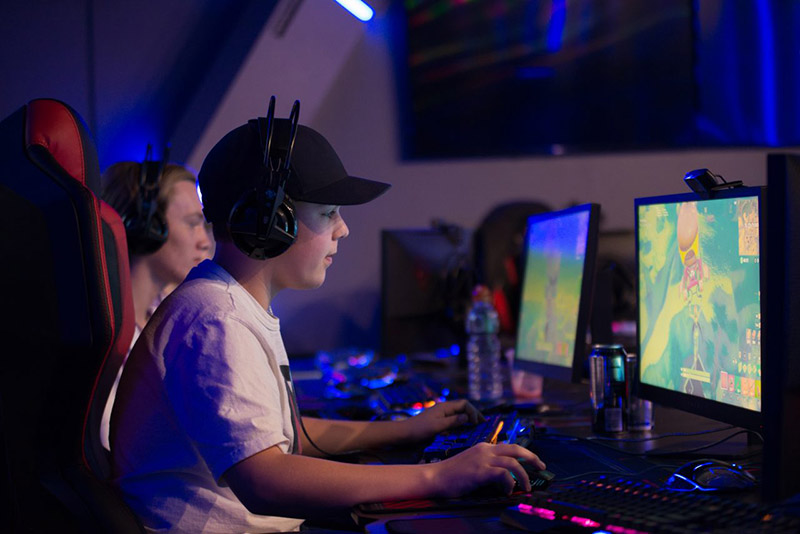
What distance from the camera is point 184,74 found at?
153 inches

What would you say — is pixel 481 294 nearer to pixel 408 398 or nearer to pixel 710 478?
pixel 408 398

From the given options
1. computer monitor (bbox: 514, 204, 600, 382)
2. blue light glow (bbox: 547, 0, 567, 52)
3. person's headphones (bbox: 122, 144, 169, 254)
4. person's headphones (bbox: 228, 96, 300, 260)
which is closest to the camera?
person's headphones (bbox: 228, 96, 300, 260)

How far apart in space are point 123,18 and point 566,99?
227cm

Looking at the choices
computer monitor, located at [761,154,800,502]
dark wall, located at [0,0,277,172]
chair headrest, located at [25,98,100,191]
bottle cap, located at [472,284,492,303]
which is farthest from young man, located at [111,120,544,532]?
dark wall, located at [0,0,277,172]

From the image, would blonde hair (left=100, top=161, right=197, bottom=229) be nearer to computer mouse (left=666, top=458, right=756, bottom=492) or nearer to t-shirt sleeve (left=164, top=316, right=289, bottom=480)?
t-shirt sleeve (left=164, top=316, right=289, bottom=480)

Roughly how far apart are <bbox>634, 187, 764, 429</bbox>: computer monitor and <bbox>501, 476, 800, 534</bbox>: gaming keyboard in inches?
14.9

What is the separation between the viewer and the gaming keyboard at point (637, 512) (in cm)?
85

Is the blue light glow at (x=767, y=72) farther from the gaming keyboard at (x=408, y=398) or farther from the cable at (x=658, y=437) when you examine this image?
the cable at (x=658, y=437)

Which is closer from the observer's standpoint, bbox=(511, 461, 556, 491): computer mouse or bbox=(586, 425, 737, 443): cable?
bbox=(511, 461, 556, 491): computer mouse

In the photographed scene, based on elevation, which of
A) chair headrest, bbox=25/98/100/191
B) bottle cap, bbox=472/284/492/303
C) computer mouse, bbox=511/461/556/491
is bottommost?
computer mouse, bbox=511/461/556/491

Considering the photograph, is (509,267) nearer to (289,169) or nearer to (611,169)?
(611,169)

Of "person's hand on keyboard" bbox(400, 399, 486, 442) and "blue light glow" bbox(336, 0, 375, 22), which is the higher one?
"blue light glow" bbox(336, 0, 375, 22)

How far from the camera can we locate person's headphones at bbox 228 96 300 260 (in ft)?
4.16

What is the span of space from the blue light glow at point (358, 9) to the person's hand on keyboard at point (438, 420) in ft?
8.71
